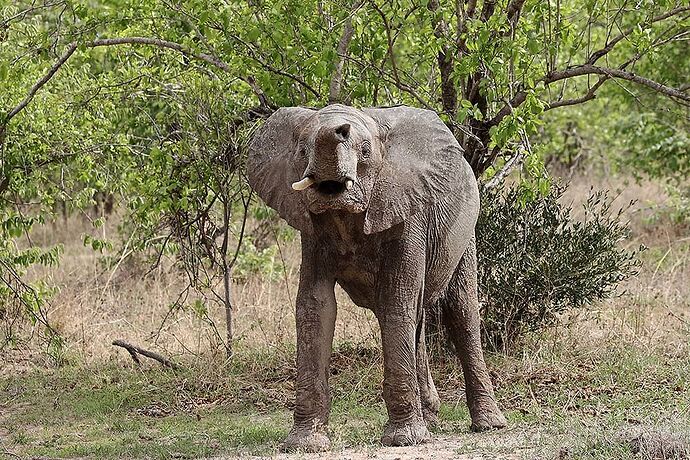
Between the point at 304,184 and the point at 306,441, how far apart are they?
1.78 m


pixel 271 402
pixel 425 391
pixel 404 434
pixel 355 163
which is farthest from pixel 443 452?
pixel 271 402

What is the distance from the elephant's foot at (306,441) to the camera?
7430 mm

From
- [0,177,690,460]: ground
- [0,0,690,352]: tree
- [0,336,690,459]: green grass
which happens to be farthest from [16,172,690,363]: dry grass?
[0,0,690,352]: tree

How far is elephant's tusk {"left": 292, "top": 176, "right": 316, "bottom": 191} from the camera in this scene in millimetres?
6519

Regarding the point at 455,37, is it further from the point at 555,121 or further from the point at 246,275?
the point at 555,121

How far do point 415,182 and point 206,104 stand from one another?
3467mm

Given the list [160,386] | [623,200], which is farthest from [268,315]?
[623,200]

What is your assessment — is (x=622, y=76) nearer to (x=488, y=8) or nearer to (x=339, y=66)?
(x=488, y=8)

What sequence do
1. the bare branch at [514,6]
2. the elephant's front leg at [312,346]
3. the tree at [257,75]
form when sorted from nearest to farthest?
the elephant's front leg at [312,346] < the tree at [257,75] < the bare branch at [514,6]

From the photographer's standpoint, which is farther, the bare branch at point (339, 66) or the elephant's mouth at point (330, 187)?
the bare branch at point (339, 66)

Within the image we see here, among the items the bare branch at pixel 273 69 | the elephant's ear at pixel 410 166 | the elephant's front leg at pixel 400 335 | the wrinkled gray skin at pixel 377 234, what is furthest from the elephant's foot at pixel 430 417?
the bare branch at pixel 273 69

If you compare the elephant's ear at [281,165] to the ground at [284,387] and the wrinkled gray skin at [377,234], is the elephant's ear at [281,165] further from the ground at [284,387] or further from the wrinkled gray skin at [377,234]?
the ground at [284,387]

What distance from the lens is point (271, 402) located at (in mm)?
9922

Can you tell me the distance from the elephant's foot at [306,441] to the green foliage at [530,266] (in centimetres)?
307
